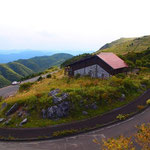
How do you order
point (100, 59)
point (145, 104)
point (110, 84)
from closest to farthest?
point (145, 104)
point (110, 84)
point (100, 59)

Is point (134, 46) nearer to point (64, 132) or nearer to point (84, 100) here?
point (84, 100)

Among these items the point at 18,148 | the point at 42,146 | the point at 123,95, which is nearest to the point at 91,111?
the point at 123,95

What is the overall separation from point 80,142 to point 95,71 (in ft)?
63.9

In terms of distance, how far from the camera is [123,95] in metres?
21.5

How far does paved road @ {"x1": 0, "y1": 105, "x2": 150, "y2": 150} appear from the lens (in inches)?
534

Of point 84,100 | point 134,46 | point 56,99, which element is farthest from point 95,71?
point 134,46

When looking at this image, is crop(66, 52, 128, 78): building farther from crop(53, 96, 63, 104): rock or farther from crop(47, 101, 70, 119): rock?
crop(47, 101, 70, 119): rock

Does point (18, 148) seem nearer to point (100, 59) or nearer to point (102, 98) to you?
point (102, 98)

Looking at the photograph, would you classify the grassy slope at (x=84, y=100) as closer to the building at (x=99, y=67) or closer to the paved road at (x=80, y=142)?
the paved road at (x=80, y=142)

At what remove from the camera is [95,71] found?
3162cm

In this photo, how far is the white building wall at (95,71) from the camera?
99.4ft

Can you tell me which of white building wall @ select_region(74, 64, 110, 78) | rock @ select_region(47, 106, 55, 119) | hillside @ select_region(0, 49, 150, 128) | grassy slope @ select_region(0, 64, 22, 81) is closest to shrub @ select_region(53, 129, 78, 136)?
hillside @ select_region(0, 49, 150, 128)

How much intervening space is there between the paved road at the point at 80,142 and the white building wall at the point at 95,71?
15.1 metres

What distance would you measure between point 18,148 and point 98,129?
27.4 feet
